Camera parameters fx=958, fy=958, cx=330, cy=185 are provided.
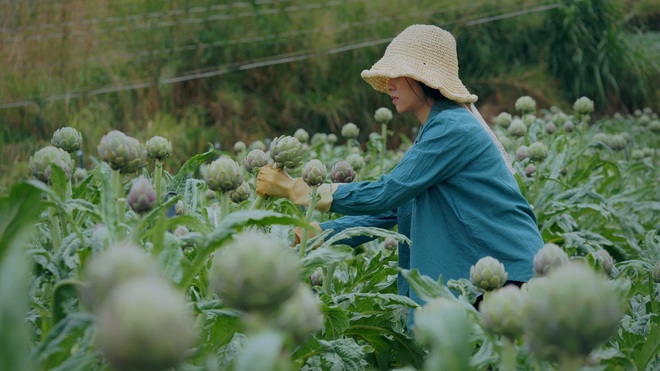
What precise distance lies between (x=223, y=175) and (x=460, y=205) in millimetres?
764

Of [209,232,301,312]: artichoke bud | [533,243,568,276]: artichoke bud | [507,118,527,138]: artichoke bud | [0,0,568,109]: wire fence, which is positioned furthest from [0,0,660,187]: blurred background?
[209,232,301,312]: artichoke bud

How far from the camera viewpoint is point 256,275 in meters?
0.79

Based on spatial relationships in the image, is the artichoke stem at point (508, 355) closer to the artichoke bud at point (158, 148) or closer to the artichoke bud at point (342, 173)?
the artichoke bud at point (158, 148)

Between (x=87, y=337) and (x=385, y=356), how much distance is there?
1.09m

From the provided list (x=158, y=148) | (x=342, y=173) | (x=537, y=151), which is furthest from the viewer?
(x=537, y=151)

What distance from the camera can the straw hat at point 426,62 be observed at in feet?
7.20

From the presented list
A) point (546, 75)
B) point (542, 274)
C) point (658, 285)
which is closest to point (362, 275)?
point (658, 285)

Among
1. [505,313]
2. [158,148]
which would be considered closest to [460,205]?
[158,148]

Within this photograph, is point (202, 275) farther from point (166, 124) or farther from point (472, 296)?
point (166, 124)

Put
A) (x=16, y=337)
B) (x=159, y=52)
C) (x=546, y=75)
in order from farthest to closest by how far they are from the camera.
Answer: (x=546, y=75) < (x=159, y=52) < (x=16, y=337)

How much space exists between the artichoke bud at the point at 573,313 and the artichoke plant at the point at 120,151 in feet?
2.25

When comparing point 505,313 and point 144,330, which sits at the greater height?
point 144,330

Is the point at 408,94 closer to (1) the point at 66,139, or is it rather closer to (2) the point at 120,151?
(1) the point at 66,139

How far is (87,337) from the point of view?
104cm
